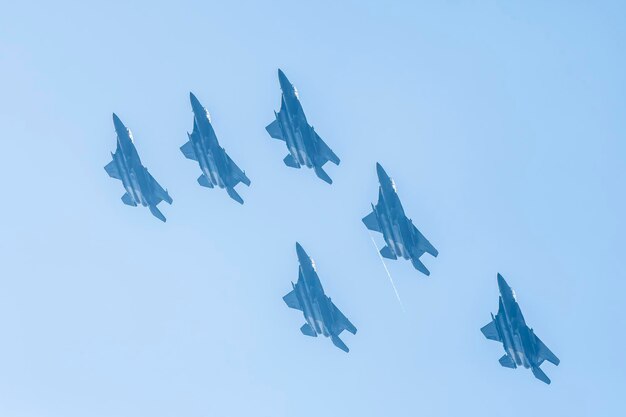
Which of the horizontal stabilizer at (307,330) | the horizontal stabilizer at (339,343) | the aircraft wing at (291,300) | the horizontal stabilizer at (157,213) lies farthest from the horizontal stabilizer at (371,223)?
the horizontal stabilizer at (157,213)

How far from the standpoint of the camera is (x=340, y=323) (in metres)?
64.7

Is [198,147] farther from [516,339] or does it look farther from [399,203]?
[516,339]

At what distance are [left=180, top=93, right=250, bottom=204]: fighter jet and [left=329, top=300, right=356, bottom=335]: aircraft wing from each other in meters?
Answer: 8.77

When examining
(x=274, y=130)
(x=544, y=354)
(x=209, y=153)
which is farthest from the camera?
(x=274, y=130)

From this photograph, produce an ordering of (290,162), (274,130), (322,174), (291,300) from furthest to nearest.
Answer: (291,300)
(274,130)
(290,162)
(322,174)

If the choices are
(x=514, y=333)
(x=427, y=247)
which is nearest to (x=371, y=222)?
(x=427, y=247)

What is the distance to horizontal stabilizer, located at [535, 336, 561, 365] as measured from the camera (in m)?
62.7

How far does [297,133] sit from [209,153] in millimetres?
5411

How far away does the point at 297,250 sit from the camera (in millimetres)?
62656

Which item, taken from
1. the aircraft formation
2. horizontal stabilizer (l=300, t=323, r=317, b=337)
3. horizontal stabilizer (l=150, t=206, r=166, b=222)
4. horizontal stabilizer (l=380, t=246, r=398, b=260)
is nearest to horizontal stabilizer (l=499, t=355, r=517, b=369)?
the aircraft formation

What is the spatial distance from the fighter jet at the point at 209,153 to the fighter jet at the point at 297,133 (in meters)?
3.88

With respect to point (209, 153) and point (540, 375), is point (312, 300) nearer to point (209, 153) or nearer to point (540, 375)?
point (209, 153)

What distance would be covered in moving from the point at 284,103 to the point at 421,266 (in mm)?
12745

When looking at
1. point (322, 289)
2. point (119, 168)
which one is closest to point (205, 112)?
point (119, 168)
